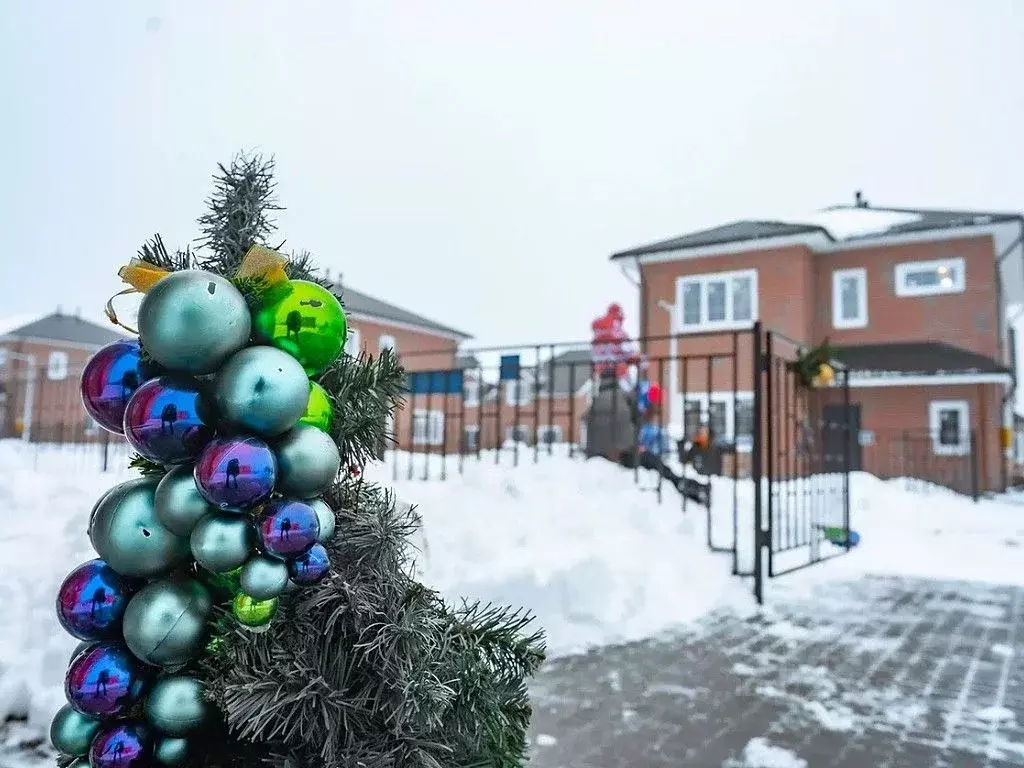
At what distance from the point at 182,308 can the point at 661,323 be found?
705 inches

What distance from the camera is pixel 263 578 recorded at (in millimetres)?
1258

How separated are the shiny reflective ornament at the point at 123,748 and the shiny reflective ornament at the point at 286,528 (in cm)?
41

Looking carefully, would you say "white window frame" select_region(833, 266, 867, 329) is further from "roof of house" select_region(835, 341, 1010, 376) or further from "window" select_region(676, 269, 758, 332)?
"window" select_region(676, 269, 758, 332)

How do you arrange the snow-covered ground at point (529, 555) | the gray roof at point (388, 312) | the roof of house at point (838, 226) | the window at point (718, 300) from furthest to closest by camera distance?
the gray roof at point (388, 312), the window at point (718, 300), the roof of house at point (838, 226), the snow-covered ground at point (529, 555)

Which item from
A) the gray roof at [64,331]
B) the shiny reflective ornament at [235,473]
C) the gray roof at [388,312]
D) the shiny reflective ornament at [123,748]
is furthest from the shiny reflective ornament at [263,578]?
the gray roof at [64,331]

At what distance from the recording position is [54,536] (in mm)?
3285

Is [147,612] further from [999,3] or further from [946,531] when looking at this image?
[999,3]

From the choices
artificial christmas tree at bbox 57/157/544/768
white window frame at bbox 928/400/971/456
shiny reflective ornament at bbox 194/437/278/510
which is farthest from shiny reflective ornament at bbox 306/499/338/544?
white window frame at bbox 928/400/971/456

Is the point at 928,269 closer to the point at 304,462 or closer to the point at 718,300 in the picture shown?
the point at 718,300

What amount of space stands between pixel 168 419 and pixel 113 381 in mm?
208

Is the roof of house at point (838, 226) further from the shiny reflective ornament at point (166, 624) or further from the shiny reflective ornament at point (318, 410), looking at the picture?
the shiny reflective ornament at point (166, 624)

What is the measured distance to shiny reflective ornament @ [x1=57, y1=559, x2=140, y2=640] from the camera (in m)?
1.33

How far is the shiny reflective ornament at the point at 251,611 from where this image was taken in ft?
4.22

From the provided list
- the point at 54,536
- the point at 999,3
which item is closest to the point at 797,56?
the point at 999,3
